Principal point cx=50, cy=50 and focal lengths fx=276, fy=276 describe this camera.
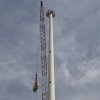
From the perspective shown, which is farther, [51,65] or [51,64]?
[51,64]

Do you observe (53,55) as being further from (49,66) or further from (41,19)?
(41,19)

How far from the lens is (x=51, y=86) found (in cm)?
13400

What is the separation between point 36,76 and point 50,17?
3600 cm

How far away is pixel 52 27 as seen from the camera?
156m

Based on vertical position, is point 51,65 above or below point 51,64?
below

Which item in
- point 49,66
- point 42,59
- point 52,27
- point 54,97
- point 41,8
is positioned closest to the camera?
point 54,97

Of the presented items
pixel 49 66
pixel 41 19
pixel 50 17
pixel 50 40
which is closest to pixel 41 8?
pixel 41 19

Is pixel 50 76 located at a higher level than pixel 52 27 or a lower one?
lower

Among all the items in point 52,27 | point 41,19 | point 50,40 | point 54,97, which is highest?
point 41,19

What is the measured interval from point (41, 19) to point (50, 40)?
40689 mm

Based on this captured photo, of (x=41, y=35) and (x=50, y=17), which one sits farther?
(x=41, y=35)

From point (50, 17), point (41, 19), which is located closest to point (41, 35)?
point (41, 19)

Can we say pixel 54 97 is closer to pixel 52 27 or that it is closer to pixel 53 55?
pixel 53 55

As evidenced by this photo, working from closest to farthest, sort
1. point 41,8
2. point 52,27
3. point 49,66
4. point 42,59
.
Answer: point 49,66
point 52,27
point 42,59
point 41,8
